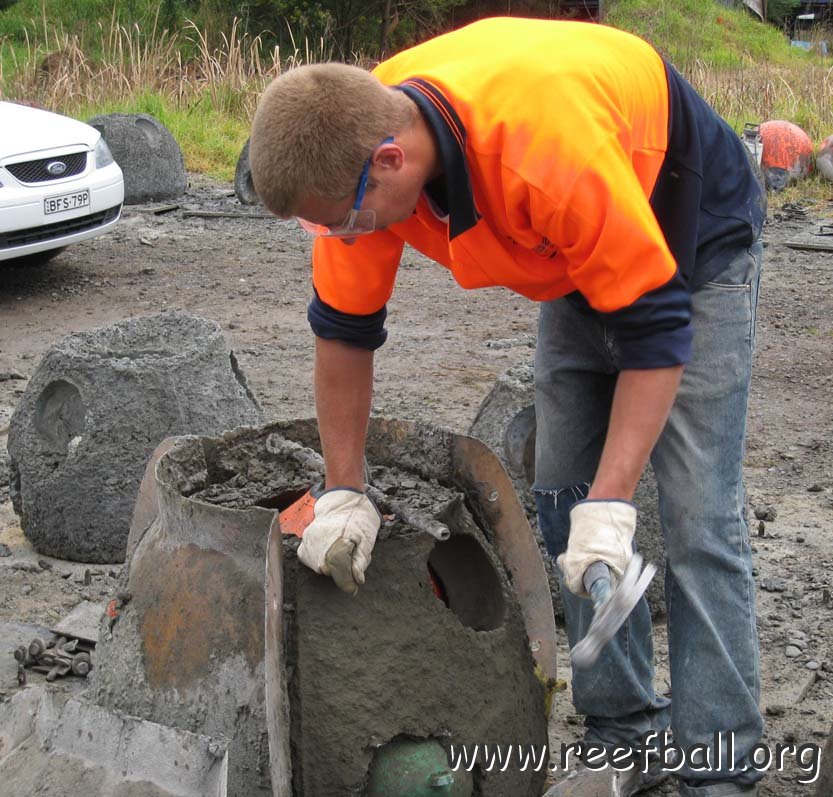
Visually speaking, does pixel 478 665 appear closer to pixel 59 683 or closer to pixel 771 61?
pixel 59 683

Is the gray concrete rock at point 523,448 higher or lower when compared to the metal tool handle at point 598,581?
lower

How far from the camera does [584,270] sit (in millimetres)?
2102

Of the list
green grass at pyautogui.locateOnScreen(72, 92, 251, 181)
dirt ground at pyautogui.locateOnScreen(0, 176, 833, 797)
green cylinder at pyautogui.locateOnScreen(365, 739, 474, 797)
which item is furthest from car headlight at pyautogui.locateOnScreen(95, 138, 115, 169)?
green cylinder at pyautogui.locateOnScreen(365, 739, 474, 797)

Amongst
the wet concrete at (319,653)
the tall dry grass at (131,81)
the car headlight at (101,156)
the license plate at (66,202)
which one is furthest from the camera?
the tall dry grass at (131,81)

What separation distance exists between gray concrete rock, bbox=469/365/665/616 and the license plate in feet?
15.7

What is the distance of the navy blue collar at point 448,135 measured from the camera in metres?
2.08

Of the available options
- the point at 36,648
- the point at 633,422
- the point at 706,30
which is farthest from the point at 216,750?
the point at 706,30

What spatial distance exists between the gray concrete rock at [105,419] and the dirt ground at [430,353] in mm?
167

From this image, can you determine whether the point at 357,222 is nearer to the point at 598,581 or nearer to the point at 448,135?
the point at 448,135

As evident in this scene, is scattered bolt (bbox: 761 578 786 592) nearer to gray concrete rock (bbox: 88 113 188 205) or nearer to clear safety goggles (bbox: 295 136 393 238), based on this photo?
clear safety goggles (bbox: 295 136 393 238)

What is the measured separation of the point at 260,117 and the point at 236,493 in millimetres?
1007

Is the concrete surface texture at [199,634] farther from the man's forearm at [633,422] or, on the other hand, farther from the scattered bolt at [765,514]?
the scattered bolt at [765,514]

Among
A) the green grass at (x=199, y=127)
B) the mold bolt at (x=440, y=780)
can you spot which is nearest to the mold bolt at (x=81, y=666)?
the mold bolt at (x=440, y=780)

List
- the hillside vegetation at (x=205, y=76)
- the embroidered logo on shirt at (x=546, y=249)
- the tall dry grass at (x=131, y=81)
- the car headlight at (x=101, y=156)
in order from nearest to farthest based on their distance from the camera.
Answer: the embroidered logo on shirt at (x=546, y=249) < the car headlight at (x=101, y=156) < the hillside vegetation at (x=205, y=76) < the tall dry grass at (x=131, y=81)
